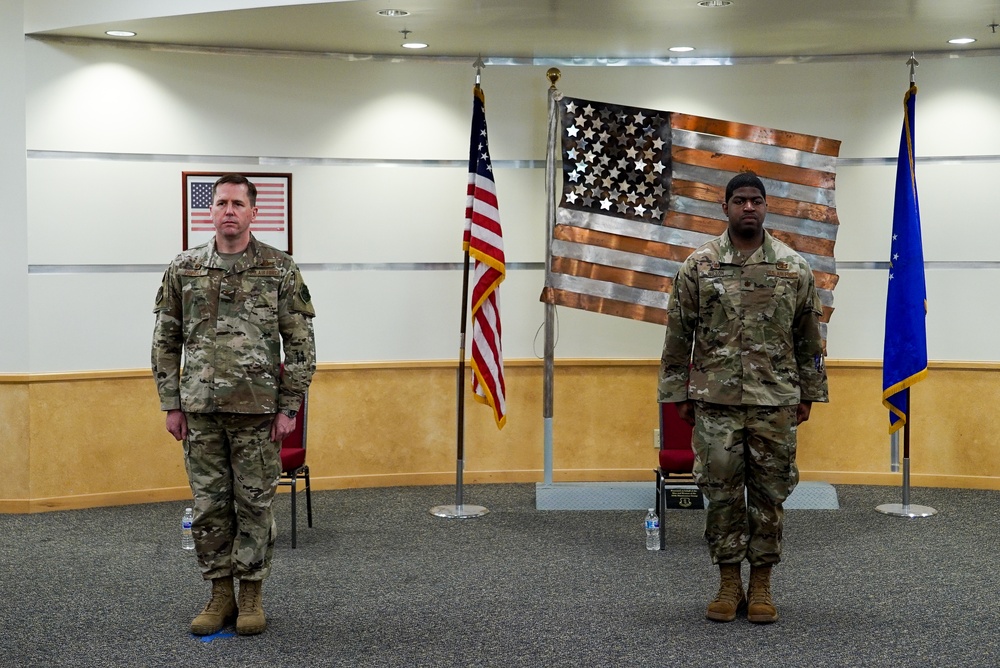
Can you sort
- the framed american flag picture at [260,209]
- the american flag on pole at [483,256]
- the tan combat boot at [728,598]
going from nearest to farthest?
the tan combat boot at [728,598] → the american flag on pole at [483,256] → the framed american flag picture at [260,209]

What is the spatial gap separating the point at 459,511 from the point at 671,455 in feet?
4.33

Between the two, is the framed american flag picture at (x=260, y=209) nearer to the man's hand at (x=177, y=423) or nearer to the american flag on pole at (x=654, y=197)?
the american flag on pole at (x=654, y=197)

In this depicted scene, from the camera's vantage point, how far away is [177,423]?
4.23m

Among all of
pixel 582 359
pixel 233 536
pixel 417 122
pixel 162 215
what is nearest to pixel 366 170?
pixel 417 122

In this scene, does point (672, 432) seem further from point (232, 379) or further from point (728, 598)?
point (232, 379)

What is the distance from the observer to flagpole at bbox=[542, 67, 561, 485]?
6.72m

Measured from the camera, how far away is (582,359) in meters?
7.37

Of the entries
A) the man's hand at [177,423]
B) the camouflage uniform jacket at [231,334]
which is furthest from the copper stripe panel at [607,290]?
the man's hand at [177,423]

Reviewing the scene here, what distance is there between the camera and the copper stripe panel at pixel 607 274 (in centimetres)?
671

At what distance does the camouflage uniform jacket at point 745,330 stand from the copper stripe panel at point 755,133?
2.36 meters

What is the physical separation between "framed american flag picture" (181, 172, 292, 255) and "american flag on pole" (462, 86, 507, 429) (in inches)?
47.8

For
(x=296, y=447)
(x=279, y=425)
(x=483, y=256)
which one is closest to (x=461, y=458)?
(x=296, y=447)

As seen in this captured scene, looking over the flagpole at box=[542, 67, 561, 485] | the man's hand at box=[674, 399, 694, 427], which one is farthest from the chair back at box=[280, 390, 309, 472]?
the man's hand at box=[674, 399, 694, 427]

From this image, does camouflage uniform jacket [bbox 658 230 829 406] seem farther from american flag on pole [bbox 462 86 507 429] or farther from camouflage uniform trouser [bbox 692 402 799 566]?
american flag on pole [bbox 462 86 507 429]
